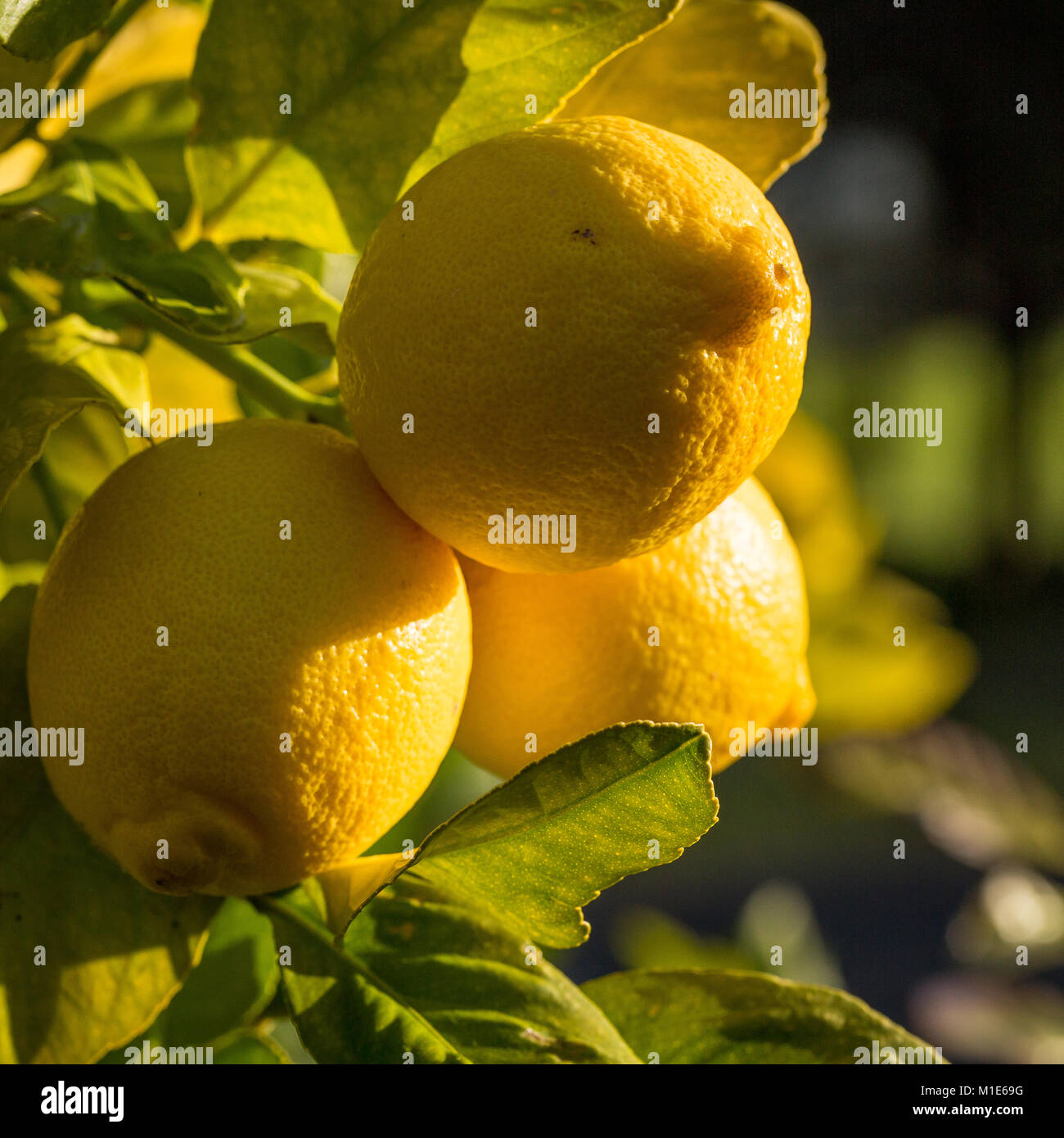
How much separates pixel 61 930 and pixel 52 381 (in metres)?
0.21

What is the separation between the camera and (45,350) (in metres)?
0.42

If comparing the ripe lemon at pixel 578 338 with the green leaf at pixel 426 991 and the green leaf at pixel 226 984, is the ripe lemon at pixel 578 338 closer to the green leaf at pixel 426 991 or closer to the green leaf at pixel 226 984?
the green leaf at pixel 426 991

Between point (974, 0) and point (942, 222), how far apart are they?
0.61m

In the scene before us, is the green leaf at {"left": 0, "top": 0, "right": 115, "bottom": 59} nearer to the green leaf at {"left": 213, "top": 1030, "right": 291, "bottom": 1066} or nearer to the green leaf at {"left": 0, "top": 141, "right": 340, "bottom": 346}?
the green leaf at {"left": 0, "top": 141, "right": 340, "bottom": 346}

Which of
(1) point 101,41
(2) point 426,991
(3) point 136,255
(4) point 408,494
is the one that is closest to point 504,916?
(2) point 426,991

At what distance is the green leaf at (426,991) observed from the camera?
1.44ft

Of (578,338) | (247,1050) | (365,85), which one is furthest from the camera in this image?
(247,1050)

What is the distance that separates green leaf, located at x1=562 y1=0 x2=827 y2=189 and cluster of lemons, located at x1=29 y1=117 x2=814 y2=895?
112 millimetres

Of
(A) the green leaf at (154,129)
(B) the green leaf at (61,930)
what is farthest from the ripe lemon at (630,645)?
(A) the green leaf at (154,129)

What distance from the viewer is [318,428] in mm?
417

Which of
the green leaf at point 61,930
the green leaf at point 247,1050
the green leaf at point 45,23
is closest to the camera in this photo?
the green leaf at point 45,23

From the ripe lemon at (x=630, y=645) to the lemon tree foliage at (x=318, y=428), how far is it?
0.05m

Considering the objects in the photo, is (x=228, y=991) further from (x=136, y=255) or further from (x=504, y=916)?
(x=136, y=255)

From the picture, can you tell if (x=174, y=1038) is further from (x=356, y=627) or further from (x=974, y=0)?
(x=974, y=0)
